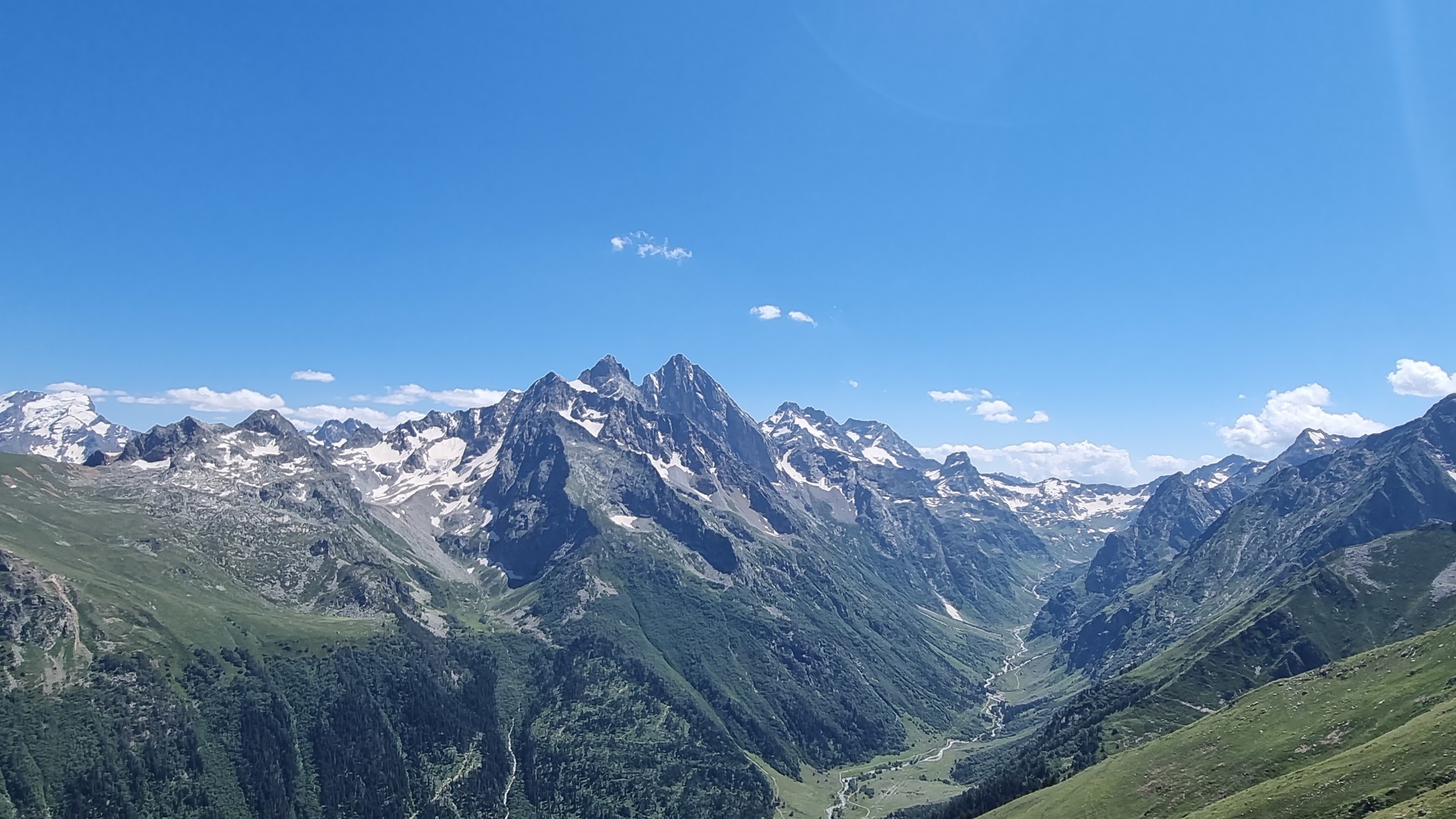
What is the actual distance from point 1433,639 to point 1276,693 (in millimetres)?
34576

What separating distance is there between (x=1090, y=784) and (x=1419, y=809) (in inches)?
3658

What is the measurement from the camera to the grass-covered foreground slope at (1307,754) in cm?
11425

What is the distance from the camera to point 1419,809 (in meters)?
93.2

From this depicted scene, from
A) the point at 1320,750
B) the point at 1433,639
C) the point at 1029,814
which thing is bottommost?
the point at 1029,814

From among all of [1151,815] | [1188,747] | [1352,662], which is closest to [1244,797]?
[1151,815]

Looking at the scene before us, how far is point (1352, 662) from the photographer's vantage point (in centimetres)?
18925

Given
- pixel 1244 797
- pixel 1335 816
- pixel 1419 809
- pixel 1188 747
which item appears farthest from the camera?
pixel 1188 747

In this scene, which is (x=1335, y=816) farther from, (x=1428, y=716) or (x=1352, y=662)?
(x=1352, y=662)

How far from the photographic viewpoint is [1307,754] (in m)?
149

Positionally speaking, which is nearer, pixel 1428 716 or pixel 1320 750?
pixel 1428 716

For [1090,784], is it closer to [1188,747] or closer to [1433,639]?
[1188,747]

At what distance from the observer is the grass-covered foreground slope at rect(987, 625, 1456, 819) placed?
4498 inches

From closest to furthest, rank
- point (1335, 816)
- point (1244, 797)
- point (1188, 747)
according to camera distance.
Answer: point (1335, 816), point (1244, 797), point (1188, 747)

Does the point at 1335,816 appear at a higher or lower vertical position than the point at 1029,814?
higher
